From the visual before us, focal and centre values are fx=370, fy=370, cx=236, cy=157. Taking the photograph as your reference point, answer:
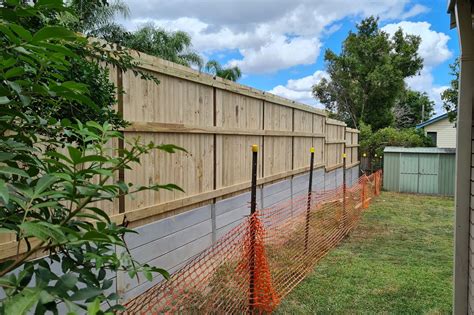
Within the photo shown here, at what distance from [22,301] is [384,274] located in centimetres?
505

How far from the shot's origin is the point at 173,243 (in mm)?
3941

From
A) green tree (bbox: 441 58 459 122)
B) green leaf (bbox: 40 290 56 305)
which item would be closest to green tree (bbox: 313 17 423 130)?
green tree (bbox: 441 58 459 122)

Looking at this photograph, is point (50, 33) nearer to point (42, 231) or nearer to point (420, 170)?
point (42, 231)

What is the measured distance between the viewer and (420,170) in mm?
13820

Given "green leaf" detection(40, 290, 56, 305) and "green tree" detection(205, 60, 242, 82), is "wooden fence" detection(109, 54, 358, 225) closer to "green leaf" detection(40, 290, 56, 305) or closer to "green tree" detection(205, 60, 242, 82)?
→ "green leaf" detection(40, 290, 56, 305)

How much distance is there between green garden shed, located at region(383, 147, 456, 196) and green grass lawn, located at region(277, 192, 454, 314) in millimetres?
5905

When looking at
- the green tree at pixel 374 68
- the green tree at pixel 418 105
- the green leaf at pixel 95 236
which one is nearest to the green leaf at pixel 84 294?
the green leaf at pixel 95 236

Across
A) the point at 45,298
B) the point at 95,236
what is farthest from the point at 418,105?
the point at 45,298

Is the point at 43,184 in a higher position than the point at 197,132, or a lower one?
lower

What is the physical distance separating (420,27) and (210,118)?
2258 centimetres

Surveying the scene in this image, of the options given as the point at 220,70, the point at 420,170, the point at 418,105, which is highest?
the point at 418,105

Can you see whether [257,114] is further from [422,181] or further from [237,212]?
[422,181]

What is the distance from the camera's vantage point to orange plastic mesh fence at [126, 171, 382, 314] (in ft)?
11.0

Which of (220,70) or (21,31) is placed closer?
(21,31)
